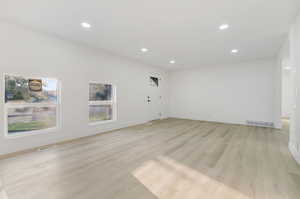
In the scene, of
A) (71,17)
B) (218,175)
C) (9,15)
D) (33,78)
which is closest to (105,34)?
(71,17)

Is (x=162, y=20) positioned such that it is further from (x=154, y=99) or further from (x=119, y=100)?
(x=154, y=99)

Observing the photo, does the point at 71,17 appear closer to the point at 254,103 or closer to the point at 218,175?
the point at 218,175

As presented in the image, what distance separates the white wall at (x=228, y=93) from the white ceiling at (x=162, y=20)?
5.98ft

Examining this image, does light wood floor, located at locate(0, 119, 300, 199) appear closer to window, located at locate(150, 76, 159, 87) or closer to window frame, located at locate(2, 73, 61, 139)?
window frame, located at locate(2, 73, 61, 139)

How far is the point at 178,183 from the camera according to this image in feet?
6.43

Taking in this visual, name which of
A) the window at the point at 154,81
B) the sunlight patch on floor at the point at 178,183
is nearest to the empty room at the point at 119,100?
the sunlight patch on floor at the point at 178,183

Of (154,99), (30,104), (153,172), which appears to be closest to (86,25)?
(30,104)

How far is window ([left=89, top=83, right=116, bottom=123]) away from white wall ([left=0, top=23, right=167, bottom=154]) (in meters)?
0.24

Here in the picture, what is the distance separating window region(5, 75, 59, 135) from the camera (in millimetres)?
3010

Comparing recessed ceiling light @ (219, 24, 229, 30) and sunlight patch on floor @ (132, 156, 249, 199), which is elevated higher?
recessed ceiling light @ (219, 24, 229, 30)

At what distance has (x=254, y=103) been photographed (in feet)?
19.2

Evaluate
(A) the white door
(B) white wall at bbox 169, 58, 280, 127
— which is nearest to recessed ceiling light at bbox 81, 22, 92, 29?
(A) the white door

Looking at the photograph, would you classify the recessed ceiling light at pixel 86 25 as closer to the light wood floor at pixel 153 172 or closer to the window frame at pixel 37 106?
the window frame at pixel 37 106

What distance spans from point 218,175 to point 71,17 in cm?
404
